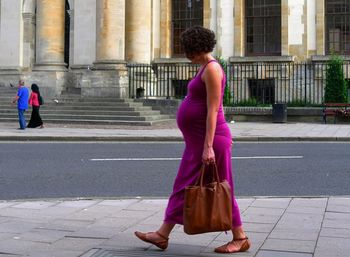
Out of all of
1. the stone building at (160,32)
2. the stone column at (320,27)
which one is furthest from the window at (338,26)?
the stone column at (320,27)

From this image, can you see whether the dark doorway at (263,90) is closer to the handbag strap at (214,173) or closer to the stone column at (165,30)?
the stone column at (165,30)

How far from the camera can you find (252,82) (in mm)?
28641

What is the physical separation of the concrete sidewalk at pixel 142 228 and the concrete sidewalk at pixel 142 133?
388 inches

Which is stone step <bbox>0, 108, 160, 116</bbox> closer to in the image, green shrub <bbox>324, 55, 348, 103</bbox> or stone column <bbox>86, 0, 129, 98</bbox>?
stone column <bbox>86, 0, 129, 98</bbox>

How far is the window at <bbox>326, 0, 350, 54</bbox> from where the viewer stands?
2872cm

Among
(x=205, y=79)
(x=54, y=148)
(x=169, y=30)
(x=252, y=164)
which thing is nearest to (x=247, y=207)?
(x=205, y=79)

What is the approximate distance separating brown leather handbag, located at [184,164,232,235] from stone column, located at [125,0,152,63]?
24.7 m

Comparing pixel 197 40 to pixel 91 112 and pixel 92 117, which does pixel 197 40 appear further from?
pixel 91 112

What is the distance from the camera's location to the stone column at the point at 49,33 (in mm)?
25656

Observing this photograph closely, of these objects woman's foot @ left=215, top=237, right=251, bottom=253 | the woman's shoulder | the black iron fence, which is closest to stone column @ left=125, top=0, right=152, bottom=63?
the black iron fence

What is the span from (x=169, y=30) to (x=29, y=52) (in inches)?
303

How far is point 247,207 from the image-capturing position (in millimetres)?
7133

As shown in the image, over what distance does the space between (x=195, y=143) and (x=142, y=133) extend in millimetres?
13743

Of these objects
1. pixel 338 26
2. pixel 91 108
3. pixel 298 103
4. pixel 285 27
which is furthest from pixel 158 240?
pixel 338 26
